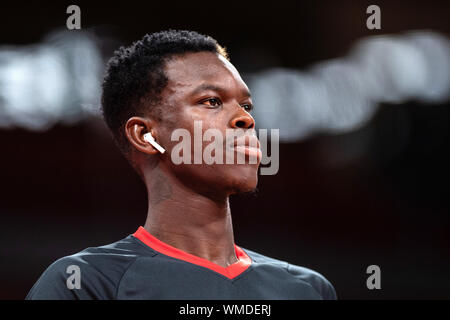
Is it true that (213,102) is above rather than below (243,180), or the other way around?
above

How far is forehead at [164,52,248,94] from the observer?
53.8 inches

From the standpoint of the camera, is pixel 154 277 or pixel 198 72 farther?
pixel 198 72

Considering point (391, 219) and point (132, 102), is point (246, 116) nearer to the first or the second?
point (132, 102)

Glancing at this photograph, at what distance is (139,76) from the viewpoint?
144 cm

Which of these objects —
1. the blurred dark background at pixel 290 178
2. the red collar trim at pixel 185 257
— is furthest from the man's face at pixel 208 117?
the blurred dark background at pixel 290 178

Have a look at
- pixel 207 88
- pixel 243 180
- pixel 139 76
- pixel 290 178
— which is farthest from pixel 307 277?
pixel 290 178

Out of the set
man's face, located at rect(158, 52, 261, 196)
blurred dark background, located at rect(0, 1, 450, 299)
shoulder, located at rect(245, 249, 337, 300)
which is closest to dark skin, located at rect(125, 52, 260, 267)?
man's face, located at rect(158, 52, 261, 196)

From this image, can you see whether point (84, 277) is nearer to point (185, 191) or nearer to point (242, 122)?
point (185, 191)

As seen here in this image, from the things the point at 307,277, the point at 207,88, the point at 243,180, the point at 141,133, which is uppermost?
the point at 207,88

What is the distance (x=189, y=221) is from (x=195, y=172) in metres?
0.12

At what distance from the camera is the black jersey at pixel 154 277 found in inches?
46.5

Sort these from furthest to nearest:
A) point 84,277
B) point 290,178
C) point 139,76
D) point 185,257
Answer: point 290,178
point 139,76
point 185,257
point 84,277

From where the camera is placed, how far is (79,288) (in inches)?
45.7

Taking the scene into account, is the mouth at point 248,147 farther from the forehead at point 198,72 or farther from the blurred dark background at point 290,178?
the blurred dark background at point 290,178
